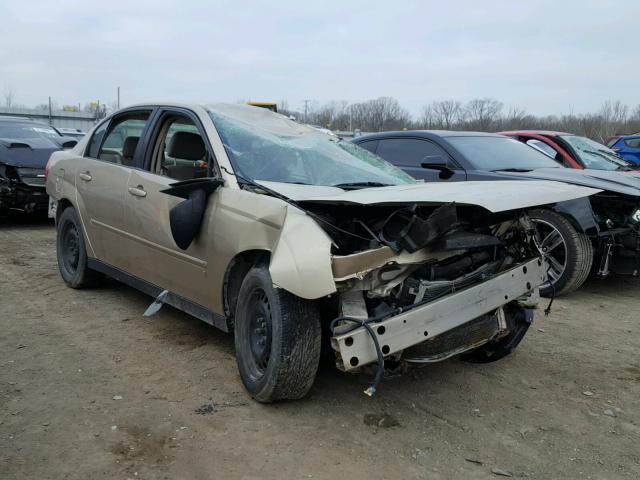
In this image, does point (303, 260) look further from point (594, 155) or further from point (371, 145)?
point (594, 155)

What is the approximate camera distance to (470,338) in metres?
3.38

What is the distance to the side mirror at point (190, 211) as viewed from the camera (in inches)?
143

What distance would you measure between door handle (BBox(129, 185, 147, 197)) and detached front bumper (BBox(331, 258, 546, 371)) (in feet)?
6.91

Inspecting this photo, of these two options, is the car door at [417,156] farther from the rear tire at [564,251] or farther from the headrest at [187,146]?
the headrest at [187,146]

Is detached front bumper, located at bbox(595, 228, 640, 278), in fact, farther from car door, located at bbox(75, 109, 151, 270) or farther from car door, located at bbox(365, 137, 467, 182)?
car door, located at bbox(75, 109, 151, 270)

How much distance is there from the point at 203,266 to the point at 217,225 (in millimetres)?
324

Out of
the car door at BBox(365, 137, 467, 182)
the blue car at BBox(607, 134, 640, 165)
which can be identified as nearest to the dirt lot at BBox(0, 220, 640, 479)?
the car door at BBox(365, 137, 467, 182)

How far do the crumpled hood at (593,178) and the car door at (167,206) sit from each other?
353cm

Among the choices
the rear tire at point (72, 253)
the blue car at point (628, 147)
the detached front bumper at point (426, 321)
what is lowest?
the rear tire at point (72, 253)

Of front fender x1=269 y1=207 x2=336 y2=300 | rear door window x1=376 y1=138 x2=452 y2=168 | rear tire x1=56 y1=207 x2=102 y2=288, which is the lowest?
rear tire x1=56 y1=207 x2=102 y2=288

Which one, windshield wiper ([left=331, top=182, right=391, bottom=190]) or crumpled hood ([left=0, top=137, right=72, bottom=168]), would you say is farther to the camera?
crumpled hood ([left=0, top=137, right=72, bottom=168])

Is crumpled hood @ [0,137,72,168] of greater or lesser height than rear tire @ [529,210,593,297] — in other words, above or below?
above

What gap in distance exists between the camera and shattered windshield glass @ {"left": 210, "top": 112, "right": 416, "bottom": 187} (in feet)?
12.6

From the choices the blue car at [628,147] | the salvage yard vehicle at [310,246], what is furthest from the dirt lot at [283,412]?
the blue car at [628,147]
